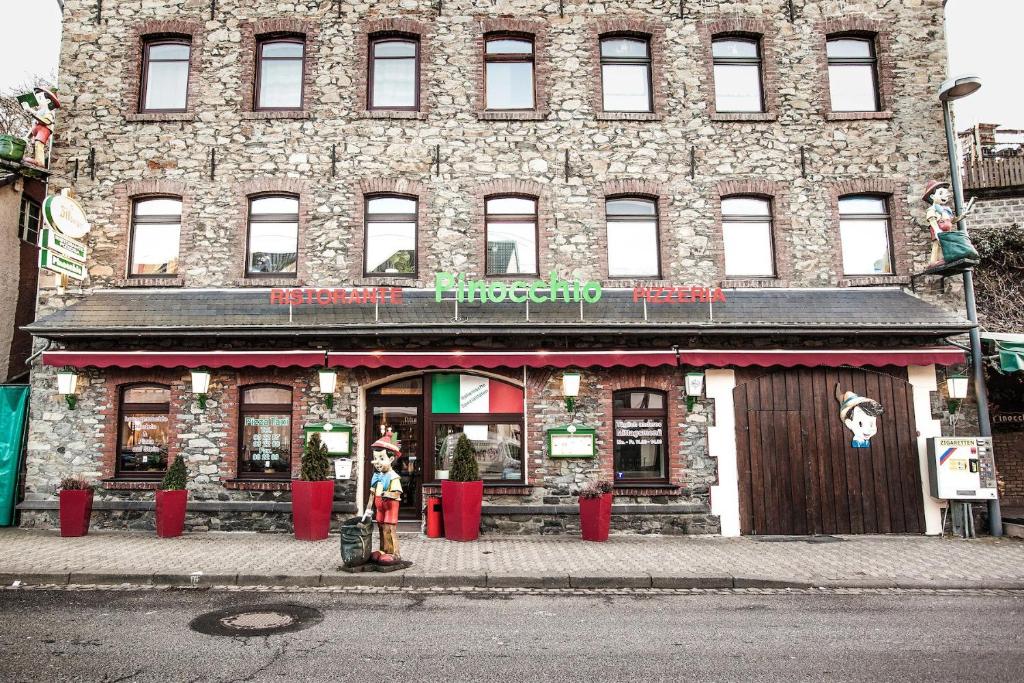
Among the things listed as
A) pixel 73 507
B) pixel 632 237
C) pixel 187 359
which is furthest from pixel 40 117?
pixel 632 237

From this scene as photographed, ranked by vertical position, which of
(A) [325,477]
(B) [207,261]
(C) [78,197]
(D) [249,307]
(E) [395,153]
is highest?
(E) [395,153]

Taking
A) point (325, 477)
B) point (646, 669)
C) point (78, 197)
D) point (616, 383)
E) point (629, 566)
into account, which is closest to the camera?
point (646, 669)

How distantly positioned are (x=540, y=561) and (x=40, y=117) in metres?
11.7

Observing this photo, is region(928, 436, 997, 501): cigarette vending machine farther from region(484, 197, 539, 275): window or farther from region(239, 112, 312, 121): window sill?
region(239, 112, 312, 121): window sill

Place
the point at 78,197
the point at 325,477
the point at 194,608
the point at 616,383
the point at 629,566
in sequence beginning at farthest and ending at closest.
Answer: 1. the point at 78,197
2. the point at 616,383
3. the point at 325,477
4. the point at 629,566
5. the point at 194,608

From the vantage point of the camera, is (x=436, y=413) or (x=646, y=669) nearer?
(x=646, y=669)

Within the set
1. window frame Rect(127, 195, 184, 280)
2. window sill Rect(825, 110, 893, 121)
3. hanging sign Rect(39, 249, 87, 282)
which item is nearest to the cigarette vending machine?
window sill Rect(825, 110, 893, 121)

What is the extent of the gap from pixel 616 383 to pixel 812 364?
10.4ft

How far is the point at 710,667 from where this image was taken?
524cm

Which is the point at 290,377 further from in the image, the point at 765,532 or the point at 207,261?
the point at 765,532

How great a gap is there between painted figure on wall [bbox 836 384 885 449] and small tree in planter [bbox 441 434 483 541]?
6269 millimetres

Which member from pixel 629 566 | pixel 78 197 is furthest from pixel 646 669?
pixel 78 197

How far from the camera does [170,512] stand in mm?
10633

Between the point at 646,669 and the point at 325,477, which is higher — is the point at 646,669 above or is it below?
below
